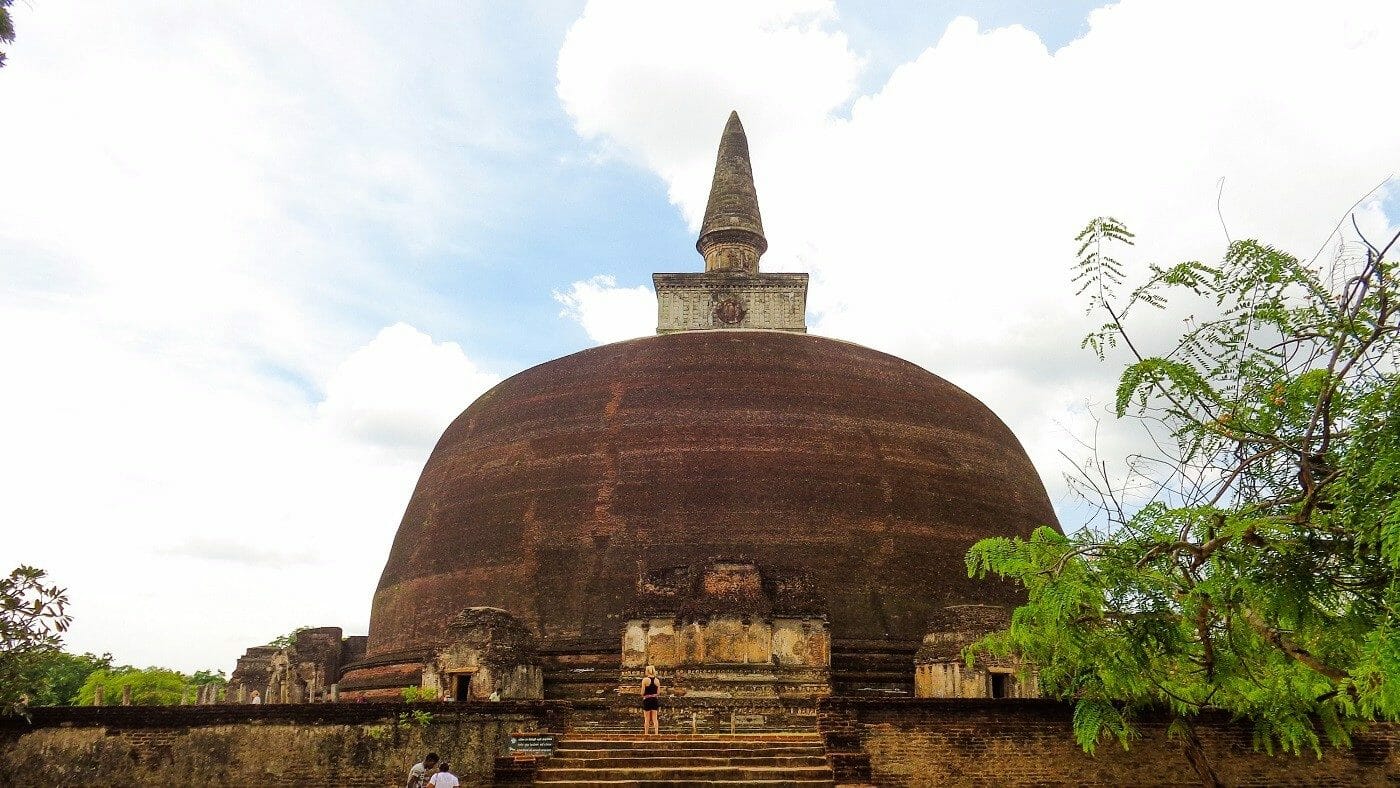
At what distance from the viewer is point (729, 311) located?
996 inches

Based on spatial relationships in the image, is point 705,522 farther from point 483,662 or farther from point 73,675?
point 73,675

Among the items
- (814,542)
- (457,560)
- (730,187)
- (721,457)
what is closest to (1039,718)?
(814,542)

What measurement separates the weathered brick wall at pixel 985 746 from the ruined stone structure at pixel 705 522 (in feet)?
10.9

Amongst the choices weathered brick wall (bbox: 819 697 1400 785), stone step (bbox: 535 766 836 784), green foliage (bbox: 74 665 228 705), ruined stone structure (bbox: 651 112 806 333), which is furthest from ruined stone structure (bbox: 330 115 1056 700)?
green foliage (bbox: 74 665 228 705)

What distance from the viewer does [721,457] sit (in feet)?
57.5

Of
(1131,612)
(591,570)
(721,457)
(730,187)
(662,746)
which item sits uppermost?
(730,187)

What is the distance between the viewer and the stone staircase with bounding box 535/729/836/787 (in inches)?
425

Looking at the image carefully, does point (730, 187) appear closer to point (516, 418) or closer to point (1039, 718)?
point (516, 418)

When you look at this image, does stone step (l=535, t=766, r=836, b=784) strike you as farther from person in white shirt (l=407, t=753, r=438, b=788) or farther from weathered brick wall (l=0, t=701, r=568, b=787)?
person in white shirt (l=407, t=753, r=438, b=788)

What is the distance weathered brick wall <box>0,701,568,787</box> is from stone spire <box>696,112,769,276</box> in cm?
1626

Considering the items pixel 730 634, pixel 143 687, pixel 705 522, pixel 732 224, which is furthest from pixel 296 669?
pixel 143 687

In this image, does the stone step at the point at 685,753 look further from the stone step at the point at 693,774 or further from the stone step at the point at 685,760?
the stone step at the point at 693,774

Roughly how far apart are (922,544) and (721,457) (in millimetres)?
3496

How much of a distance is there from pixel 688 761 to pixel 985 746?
3041 millimetres
